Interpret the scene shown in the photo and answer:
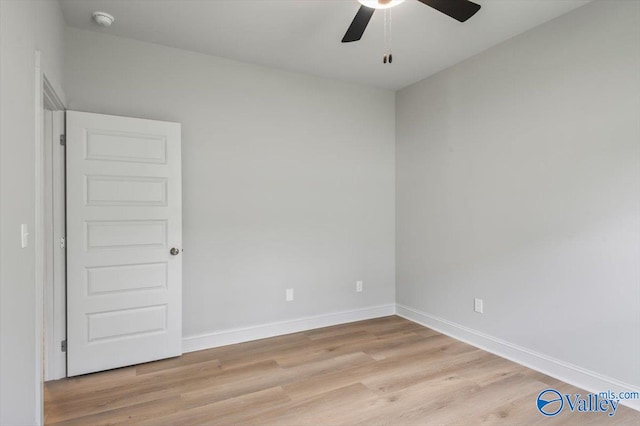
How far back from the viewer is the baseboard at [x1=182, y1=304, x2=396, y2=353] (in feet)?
10.6

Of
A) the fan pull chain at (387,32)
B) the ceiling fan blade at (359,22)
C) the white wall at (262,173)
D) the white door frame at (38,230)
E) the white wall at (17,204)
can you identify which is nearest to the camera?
the white wall at (17,204)

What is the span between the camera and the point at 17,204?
1.56 metres

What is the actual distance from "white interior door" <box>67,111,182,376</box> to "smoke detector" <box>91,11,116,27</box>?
0.67m

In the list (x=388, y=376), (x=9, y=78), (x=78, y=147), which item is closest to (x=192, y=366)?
(x=388, y=376)

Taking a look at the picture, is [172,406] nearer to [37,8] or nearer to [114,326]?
[114,326]

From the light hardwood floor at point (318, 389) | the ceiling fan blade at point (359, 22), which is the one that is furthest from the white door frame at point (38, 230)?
the ceiling fan blade at point (359, 22)

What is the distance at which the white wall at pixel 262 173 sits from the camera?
303cm

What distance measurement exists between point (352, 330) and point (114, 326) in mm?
2204

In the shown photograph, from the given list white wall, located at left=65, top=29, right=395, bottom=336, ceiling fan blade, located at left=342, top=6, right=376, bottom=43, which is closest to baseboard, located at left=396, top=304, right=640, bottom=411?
white wall, located at left=65, top=29, right=395, bottom=336

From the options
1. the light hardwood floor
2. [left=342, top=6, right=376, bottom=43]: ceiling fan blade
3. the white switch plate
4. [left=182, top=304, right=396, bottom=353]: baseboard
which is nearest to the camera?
the white switch plate

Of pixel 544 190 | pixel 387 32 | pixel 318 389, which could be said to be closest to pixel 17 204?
pixel 318 389

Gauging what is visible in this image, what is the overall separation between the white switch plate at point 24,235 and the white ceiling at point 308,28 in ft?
5.62

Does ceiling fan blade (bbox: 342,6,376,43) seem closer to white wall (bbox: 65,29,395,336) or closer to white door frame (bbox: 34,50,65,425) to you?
white wall (bbox: 65,29,395,336)

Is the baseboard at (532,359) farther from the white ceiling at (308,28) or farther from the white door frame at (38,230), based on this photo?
the white door frame at (38,230)
